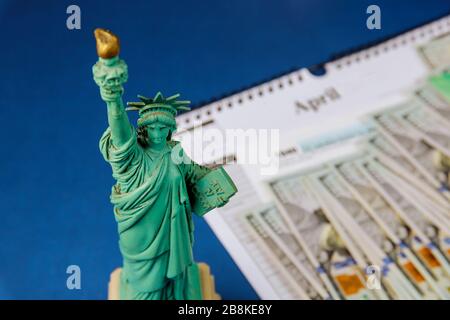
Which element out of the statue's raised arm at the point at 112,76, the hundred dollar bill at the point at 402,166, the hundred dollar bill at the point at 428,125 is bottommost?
the statue's raised arm at the point at 112,76

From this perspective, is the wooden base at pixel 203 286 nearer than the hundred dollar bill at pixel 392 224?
Yes

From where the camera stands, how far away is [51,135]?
2133 millimetres

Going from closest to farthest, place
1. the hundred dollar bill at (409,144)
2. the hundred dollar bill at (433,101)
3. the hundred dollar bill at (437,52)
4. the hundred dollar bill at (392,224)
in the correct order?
1. the hundred dollar bill at (392,224)
2. the hundred dollar bill at (409,144)
3. the hundred dollar bill at (433,101)
4. the hundred dollar bill at (437,52)

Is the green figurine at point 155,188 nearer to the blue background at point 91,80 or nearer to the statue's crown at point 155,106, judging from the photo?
the statue's crown at point 155,106

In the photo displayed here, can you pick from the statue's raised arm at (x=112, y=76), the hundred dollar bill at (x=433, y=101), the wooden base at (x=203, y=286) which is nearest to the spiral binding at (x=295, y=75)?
the hundred dollar bill at (x=433, y=101)

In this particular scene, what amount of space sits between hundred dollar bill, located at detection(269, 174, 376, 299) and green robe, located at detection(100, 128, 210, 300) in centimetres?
56

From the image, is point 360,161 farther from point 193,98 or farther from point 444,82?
point 193,98

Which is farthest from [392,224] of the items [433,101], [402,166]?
[433,101]

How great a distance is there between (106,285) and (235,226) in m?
0.40

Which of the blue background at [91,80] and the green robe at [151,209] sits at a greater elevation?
the blue background at [91,80]

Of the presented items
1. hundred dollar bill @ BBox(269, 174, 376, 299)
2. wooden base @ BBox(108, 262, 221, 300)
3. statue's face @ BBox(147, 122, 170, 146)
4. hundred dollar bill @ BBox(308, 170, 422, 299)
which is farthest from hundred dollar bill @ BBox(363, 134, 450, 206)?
statue's face @ BBox(147, 122, 170, 146)

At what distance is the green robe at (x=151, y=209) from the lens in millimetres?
1170

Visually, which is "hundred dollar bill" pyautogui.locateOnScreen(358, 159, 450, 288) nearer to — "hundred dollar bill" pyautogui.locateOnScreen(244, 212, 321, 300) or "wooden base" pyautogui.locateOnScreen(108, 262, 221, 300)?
"hundred dollar bill" pyautogui.locateOnScreen(244, 212, 321, 300)

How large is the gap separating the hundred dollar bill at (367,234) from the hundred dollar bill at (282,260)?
7.7 inches
